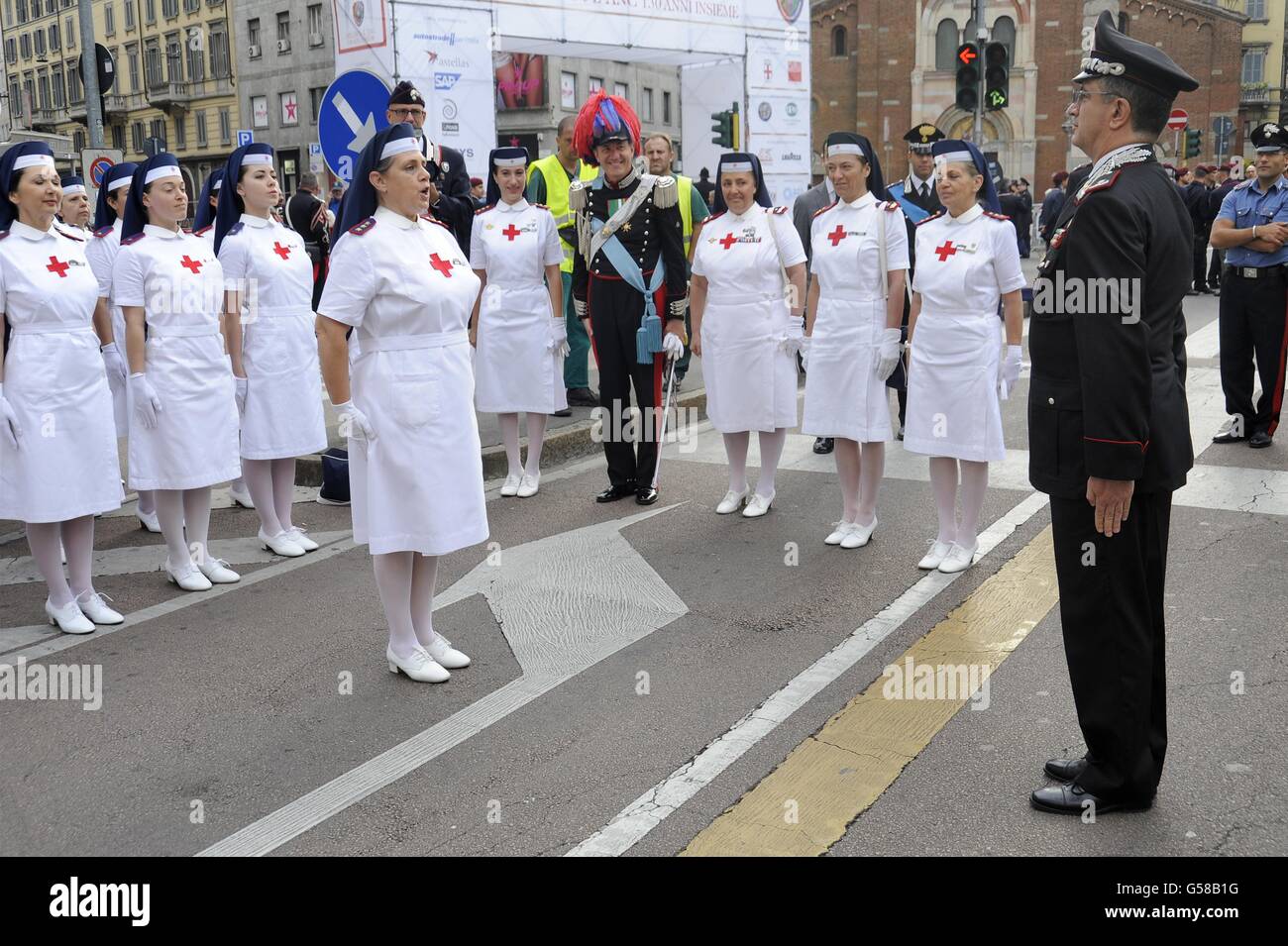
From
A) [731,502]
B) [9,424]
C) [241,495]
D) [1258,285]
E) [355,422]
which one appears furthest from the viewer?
[1258,285]

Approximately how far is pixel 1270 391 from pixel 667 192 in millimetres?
4710

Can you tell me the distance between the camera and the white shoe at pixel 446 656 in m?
5.21

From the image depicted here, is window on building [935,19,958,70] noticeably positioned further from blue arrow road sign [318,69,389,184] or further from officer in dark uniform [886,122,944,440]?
blue arrow road sign [318,69,389,184]

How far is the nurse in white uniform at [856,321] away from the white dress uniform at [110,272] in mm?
4116

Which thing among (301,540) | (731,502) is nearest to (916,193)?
(731,502)

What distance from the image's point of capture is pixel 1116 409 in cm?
345

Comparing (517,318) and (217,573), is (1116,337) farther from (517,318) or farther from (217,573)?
(517,318)

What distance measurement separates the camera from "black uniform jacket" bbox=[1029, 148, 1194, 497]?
343cm

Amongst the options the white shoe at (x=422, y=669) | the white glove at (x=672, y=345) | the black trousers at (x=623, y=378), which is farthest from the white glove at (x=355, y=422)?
the white glove at (x=672, y=345)

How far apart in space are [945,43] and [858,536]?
5823 centimetres

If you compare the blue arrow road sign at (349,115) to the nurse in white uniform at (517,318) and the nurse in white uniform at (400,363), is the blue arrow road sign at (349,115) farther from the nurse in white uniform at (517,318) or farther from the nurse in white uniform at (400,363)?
the nurse in white uniform at (400,363)

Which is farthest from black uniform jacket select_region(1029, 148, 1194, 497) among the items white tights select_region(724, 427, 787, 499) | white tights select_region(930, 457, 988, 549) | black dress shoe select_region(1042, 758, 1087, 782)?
white tights select_region(724, 427, 787, 499)

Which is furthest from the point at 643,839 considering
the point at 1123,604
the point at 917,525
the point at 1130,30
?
the point at 1130,30

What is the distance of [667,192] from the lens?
8.03m
